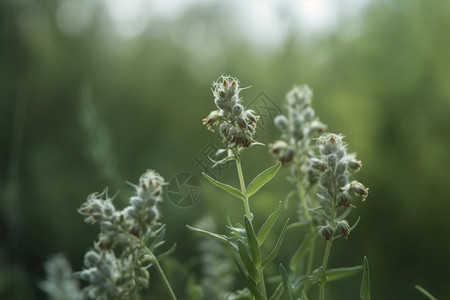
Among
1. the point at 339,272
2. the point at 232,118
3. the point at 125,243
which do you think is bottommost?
the point at 339,272

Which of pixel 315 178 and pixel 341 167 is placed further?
pixel 315 178

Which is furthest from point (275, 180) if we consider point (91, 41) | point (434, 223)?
point (91, 41)

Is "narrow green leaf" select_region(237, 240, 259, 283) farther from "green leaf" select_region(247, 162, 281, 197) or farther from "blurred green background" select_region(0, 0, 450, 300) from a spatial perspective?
"blurred green background" select_region(0, 0, 450, 300)

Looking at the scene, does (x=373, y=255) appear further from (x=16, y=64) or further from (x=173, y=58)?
(x=16, y=64)

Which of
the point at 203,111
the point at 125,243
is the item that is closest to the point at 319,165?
the point at 125,243

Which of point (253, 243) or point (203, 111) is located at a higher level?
point (203, 111)

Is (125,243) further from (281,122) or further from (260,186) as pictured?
(281,122)
